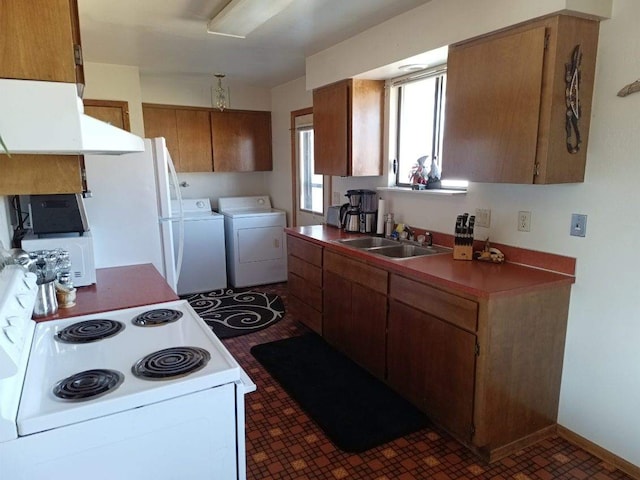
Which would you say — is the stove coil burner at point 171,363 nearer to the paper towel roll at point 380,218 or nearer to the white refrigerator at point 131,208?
the white refrigerator at point 131,208

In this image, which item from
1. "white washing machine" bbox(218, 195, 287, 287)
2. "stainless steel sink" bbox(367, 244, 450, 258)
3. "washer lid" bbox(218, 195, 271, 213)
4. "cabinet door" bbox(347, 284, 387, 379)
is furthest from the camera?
"washer lid" bbox(218, 195, 271, 213)

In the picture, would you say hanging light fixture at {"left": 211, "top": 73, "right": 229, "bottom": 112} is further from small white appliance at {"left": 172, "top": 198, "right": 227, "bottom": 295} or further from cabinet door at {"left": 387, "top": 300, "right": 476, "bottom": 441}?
cabinet door at {"left": 387, "top": 300, "right": 476, "bottom": 441}

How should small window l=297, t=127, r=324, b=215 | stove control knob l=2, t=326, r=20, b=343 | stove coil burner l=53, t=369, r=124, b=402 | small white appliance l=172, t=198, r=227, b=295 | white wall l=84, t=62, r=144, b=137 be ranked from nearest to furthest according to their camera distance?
stove control knob l=2, t=326, r=20, b=343, stove coil burner l=53, t=369, r=124, b=402, white wall l=84, t=62, r=144, b=137, small white appliance l=172, t=198, r=227, b=295, small window l=297, t=127, r=324, b=215

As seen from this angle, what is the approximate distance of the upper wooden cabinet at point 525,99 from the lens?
1878 mm

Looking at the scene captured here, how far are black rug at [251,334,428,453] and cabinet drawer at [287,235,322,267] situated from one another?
67cm

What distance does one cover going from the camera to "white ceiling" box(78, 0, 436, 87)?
2551 mm

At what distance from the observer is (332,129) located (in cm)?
348

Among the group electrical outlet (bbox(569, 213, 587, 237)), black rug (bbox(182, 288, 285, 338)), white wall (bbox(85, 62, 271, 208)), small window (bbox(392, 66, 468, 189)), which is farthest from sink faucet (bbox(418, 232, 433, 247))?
white wall (bbox(85, 62, 271, 208))

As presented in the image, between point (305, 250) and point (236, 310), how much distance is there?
1.19 meters

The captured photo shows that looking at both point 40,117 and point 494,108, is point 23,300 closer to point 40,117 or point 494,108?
point 40,117

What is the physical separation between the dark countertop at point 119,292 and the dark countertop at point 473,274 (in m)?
1.22

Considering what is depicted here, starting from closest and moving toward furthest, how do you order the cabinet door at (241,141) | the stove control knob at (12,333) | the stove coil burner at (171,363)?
1. the stove control knob at (12,333)
2. the stove coil burner at (171,363)
3. the cabinet door at (241,141)

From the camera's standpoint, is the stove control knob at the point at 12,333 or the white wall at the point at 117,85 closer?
the stove control knob at the point at 12,333

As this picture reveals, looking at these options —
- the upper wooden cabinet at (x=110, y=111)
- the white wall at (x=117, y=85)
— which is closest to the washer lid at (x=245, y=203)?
the white wall at (x=117, y=85)
